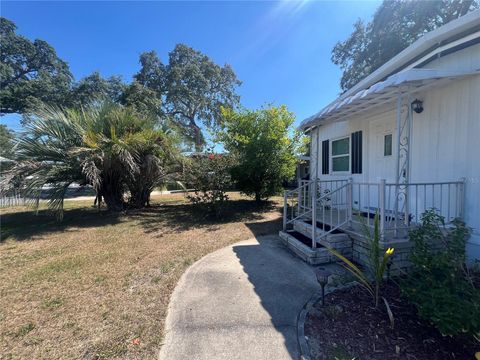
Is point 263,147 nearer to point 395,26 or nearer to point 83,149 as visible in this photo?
point 83,149

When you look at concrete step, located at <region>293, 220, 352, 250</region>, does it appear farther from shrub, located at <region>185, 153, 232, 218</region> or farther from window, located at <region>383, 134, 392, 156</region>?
shrub, located at <region>185, 153, 232, 218</region>

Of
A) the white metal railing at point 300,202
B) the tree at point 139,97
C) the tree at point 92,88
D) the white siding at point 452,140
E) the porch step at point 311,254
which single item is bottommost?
the porch step at point 311,254

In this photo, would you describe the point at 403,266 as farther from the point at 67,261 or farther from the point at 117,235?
the point at 117,235

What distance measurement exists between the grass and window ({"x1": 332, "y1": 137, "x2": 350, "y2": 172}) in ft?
8.69

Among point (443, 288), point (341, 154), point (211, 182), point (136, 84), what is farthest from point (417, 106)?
point (136, 84)

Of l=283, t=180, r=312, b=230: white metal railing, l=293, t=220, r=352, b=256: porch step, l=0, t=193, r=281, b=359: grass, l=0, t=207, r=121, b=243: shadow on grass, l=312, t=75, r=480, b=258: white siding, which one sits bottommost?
l=0, t=193, r=281, b=359: grass

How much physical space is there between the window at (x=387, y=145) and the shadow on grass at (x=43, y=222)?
8.27 m

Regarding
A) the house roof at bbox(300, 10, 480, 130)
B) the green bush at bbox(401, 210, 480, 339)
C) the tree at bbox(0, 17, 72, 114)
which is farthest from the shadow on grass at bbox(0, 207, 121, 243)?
the tree at bbox(0, 17, 72, 114)

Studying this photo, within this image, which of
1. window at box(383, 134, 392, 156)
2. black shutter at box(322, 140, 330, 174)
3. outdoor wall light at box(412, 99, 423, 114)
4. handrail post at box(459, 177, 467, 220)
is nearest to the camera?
handrail post at box(459, 177, 467, 220)

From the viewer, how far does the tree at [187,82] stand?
1076 inches

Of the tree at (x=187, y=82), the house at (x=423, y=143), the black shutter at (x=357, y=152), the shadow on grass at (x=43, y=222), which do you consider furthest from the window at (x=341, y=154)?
the tree at (x=187, y=82)

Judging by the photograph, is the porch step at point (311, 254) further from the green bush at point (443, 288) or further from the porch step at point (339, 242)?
the green bush at point (443, 288)

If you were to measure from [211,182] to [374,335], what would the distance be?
6.58 metres

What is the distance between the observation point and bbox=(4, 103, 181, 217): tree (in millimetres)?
7016
